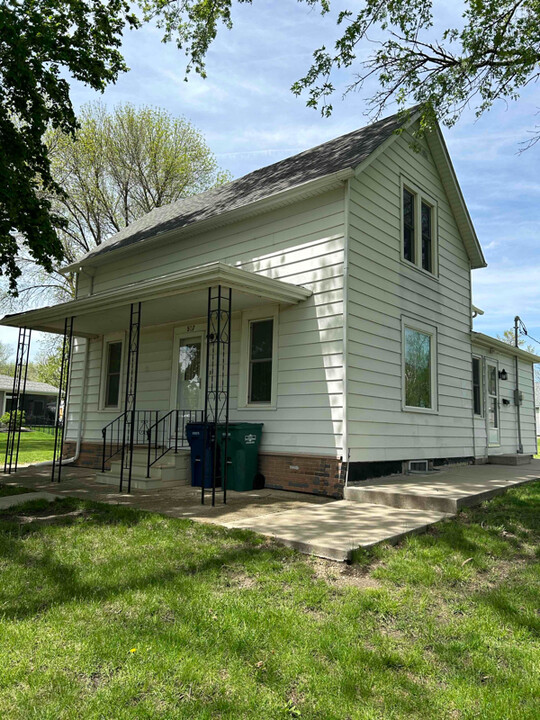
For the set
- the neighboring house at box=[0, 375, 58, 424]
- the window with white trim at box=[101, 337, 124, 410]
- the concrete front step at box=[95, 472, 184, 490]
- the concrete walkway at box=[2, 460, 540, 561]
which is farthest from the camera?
the neighboring house at box=[0, 375, 58, 424]

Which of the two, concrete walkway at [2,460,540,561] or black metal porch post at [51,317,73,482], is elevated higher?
black metal porch post at [51,317,73,482]

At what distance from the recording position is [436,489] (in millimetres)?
7305

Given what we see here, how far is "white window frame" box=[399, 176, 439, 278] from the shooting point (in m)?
10.1

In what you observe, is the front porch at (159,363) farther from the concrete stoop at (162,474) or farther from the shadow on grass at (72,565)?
the shadow on grass at (72,565)

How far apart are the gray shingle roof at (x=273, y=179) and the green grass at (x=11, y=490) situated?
600cm

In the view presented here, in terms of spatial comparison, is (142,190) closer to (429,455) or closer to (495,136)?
(495,136)

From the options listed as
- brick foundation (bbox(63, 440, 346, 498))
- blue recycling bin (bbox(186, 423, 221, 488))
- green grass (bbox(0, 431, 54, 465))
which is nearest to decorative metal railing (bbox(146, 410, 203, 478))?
blue recycling bin (bbox(186, 423, 221, 488))

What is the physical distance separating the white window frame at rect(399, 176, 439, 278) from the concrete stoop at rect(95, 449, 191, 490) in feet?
18.6

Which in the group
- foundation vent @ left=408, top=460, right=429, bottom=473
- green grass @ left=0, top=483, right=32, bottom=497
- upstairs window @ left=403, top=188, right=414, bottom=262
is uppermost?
upstairs window @ left=403, top=188, right=414, bottom=262

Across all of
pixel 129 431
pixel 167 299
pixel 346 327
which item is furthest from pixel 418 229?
pixel 129 431

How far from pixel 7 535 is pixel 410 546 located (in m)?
4.00

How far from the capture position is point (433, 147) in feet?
36.8

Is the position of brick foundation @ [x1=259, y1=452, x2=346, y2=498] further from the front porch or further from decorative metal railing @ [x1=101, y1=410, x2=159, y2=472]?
decorative metal railing @ [x1=101, y1=410, x2=159, y2=472]

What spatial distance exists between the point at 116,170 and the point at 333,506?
848 inches
